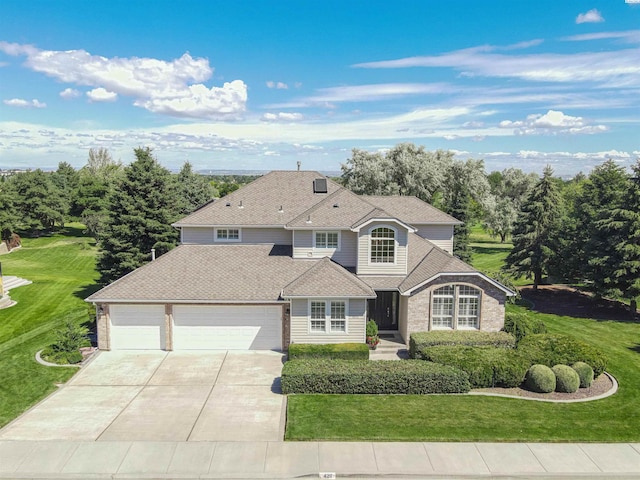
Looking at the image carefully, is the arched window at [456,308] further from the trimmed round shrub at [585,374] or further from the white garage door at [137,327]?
the white garage door at [137,327]

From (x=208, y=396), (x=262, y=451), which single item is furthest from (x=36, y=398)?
(x=262, y=451)

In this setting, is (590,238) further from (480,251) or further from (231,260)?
(480,251)

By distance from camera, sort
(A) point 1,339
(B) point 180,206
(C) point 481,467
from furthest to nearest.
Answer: (B) point 180,206, (A) point 1,339, (C) point 481,467

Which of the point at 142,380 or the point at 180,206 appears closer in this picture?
the point at 142,380

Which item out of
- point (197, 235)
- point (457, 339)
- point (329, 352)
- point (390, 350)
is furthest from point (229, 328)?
point (457, 339)

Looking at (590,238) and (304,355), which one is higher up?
(590,238)

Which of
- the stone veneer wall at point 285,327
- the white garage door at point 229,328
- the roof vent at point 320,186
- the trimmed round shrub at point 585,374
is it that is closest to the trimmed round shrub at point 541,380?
the trimmed round shrub at point 585,374

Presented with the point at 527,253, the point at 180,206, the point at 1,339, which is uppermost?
the point at 180,206
